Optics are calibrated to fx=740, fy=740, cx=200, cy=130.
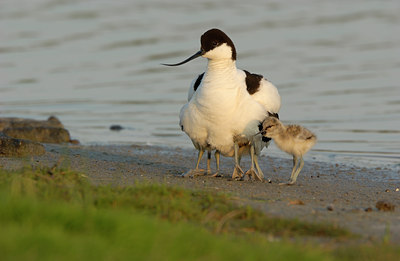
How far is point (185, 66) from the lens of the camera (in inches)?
720

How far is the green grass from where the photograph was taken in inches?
166

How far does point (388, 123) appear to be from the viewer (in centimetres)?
1302

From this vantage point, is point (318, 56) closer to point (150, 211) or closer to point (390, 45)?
point (390, 45)

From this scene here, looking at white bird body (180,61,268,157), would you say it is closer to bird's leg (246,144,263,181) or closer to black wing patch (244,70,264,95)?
black wing patch (244,70,264,95)

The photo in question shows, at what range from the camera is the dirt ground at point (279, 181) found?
6.11m

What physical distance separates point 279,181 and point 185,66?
9507 millimetres

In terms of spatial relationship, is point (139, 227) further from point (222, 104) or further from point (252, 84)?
point (252, 84)

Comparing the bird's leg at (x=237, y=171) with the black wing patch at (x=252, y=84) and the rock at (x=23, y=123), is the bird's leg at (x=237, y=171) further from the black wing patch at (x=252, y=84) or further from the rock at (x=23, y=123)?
the rock at (x=23, y=123)

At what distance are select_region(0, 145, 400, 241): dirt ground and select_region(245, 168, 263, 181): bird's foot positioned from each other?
0.21 meters

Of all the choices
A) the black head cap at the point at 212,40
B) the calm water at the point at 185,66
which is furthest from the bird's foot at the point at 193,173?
the calm water at the point at 185,66

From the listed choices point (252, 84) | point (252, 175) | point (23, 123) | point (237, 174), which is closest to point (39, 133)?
point (23, 123)

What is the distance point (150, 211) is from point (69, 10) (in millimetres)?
20932

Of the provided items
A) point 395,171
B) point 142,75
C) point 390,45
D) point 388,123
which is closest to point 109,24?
point 142,75

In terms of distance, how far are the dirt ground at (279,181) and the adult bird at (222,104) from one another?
509 millimetres
